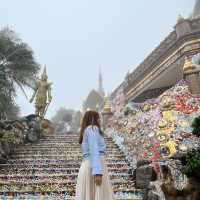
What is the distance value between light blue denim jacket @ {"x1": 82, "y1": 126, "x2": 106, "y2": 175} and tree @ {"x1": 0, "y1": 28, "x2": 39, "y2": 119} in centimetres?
934

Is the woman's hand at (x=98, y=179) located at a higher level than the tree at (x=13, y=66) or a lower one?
lower

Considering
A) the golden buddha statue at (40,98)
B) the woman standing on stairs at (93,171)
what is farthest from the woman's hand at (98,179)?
the golden buddha statue at (40,98)

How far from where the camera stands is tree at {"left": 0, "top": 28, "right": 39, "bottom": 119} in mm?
12464

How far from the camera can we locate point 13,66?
13.2 metres

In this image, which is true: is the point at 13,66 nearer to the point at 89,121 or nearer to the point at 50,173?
the point at 50,173

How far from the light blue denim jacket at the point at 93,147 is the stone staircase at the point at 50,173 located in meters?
3.09

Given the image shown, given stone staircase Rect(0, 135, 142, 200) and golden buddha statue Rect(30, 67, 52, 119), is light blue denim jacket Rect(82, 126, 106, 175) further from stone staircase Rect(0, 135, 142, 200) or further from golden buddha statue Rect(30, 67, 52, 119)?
golden buddha statue Rect(30, 67, 52, 119)

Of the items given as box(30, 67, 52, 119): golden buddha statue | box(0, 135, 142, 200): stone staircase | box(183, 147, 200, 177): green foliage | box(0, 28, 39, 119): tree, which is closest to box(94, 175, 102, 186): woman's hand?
box(183, 147, 200, 177): green foliage

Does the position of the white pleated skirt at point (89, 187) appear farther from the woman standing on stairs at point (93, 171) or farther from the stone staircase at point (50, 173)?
the stone staircase at point (50, 173)

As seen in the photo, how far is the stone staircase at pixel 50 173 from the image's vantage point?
6527 millimetres

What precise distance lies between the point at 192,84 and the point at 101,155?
9196 millimetres

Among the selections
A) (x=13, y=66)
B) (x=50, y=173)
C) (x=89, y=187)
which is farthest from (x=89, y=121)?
(x=13, y=66)

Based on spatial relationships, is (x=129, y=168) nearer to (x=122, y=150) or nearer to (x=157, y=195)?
(x=122, y=150)

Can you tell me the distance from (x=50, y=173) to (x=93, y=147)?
16.1 ft
